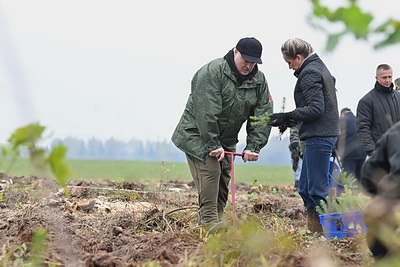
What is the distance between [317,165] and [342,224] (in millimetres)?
776

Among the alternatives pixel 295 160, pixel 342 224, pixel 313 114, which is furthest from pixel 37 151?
pixel 295 160

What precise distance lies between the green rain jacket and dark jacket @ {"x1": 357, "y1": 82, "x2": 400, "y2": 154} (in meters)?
1.56

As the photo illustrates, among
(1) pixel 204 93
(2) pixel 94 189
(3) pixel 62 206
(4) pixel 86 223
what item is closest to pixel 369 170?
(1) pixel 204 93

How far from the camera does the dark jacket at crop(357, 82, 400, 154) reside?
7883 millimetres

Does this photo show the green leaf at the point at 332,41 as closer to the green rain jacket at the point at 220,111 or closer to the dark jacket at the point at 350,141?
the green rain jacket at the point at 220,111

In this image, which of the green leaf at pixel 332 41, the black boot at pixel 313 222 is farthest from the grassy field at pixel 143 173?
the black boot at pixel 313 222

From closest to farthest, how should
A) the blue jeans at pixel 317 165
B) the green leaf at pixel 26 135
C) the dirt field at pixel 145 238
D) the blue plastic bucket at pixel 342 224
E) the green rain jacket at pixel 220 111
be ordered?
the green leaf at pixel 26 135
the dirt field at pixel 145 238
the blue plastic bucket at pixel 342 224
the green rain jacket at pixel 220 111
the blue jeans at pixel 317 165

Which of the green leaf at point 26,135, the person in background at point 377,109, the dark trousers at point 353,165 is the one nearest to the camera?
the green leaf at point 26,135

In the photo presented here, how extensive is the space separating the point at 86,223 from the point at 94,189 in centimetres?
399

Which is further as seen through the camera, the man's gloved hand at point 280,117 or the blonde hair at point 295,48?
the blonde hair at point 295,48

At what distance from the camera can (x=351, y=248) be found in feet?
18.6

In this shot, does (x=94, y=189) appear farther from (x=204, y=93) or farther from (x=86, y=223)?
(x=204, y=93)

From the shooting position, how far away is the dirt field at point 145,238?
397cm

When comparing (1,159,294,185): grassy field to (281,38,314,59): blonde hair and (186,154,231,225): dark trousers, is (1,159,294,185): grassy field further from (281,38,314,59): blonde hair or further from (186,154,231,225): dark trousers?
(281,38,314,59): blonde hair
